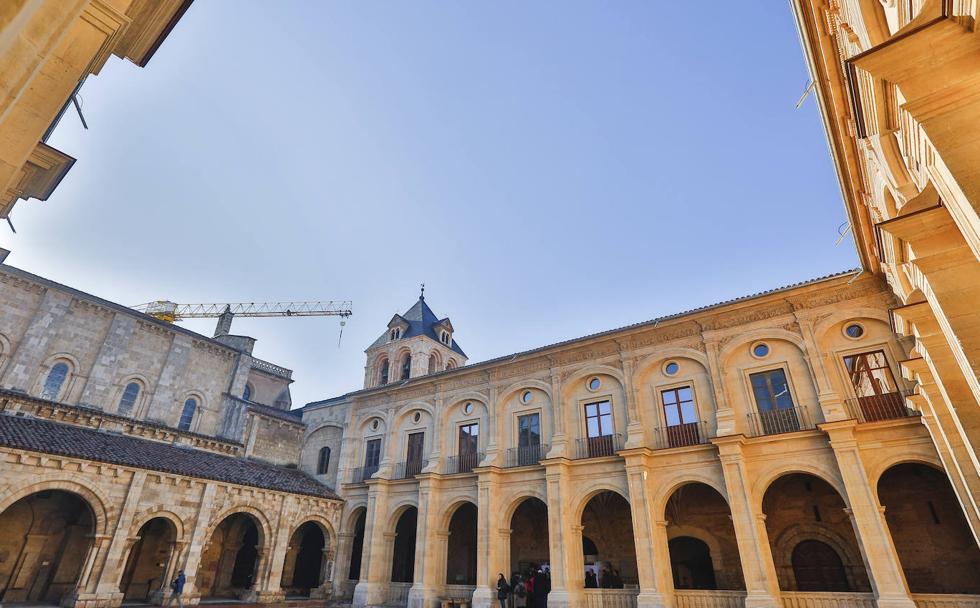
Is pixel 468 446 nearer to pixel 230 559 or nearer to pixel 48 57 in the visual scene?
pixel 230 559

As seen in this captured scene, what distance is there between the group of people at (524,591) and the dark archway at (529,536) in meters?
2.87

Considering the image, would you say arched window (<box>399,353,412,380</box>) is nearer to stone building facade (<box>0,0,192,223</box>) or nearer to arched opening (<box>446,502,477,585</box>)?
arched opening (<box>446,502,477,585</box>)

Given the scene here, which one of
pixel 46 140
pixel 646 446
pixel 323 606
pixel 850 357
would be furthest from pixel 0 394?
pixel 850 357

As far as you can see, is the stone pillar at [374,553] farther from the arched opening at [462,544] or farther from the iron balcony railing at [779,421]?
the iron balcony railing at [779,421]

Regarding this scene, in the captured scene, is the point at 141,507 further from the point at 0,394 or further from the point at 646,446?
the point at 646,446

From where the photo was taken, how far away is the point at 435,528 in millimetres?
19281

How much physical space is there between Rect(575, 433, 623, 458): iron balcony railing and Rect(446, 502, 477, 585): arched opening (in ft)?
22.5

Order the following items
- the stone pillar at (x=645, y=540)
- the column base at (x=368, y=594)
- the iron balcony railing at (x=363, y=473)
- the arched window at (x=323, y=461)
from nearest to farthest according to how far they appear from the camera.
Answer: the stone pillar at (x=645, y=540)
the column base at (x=368, y=594)
the iron balcony railing at (x=363, y=473)
the arched window at (x=323, y=461)

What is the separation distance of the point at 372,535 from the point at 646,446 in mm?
12100

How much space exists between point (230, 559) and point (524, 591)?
13.1 metres

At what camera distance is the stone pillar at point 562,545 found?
15.5 metres

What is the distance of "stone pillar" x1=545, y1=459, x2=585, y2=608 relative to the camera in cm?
1550

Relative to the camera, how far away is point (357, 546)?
22719mm

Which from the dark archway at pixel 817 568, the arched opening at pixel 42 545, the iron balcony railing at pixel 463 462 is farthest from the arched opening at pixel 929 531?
the arched opening at pixel 42 545
